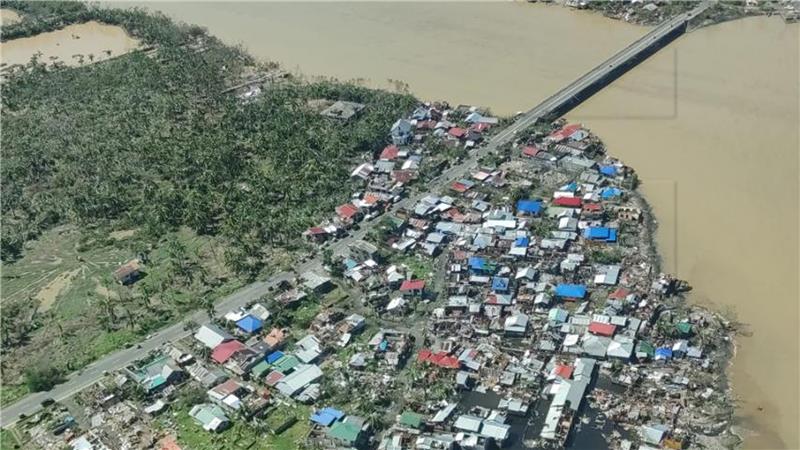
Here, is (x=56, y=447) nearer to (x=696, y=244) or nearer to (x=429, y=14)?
(x=696, y=244)

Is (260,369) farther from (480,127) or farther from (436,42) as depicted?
(436,42)

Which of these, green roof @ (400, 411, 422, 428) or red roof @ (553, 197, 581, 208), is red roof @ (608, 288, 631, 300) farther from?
green roof @ (400, 411, 422, 428)

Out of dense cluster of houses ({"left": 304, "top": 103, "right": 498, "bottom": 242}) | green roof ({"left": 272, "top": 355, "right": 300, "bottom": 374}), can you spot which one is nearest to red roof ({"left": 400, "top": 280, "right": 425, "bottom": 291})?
dense cluster of houses ({"left": 304, "top": 103, "right": 498, "bottom": 242})

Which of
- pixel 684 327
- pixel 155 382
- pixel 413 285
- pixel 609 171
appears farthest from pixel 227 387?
pixel 609 171

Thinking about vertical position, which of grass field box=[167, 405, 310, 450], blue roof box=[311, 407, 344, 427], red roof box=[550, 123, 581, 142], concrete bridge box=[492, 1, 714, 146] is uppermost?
concrete bridge box=[492, 1, 714, 146]

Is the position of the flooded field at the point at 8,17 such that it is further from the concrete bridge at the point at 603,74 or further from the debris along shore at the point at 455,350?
the concrete bridge at the point at 603,74
